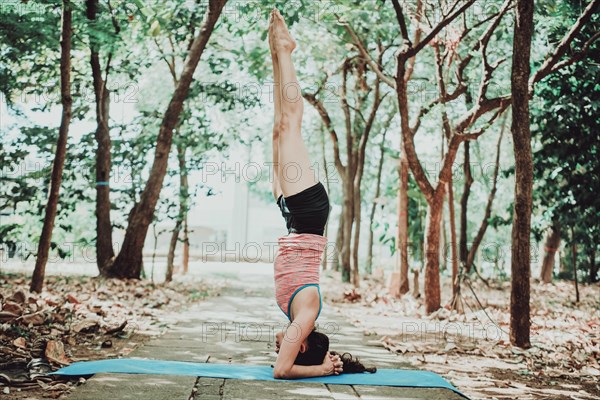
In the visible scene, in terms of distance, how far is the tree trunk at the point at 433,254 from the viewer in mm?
8156

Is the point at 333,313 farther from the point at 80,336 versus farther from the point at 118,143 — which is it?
the point at 118,143

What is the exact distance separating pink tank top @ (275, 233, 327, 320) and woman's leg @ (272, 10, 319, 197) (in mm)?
352

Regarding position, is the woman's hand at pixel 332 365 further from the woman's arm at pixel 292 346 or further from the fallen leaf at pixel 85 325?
the fallen leaf at pixel 85 325

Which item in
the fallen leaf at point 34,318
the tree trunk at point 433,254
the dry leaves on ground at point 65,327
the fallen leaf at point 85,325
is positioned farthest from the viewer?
the tree trunk at point 433,254

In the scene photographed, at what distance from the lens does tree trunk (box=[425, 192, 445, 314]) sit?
321 inches

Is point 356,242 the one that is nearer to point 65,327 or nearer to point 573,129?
point 573,129

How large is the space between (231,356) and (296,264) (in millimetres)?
1308

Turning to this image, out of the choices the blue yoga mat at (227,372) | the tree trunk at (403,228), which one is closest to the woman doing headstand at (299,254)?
the blue yoga mat at (227,372)

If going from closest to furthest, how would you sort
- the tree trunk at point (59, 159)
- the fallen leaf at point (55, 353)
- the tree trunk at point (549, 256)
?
the fallen leaf at point (55, 353)
the tree trunk at point (59, 159)
the tree trunk at point (549, 256)

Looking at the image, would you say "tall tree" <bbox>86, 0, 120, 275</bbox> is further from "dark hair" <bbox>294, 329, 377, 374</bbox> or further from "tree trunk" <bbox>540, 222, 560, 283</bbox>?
"tree trunk" <bbox>540, 222, 560, 283</bbox>

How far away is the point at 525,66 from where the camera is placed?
18.0ft

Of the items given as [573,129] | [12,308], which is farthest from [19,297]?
[573,129]

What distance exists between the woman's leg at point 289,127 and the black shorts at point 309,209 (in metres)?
0.05

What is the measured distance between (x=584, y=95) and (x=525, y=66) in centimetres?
313
